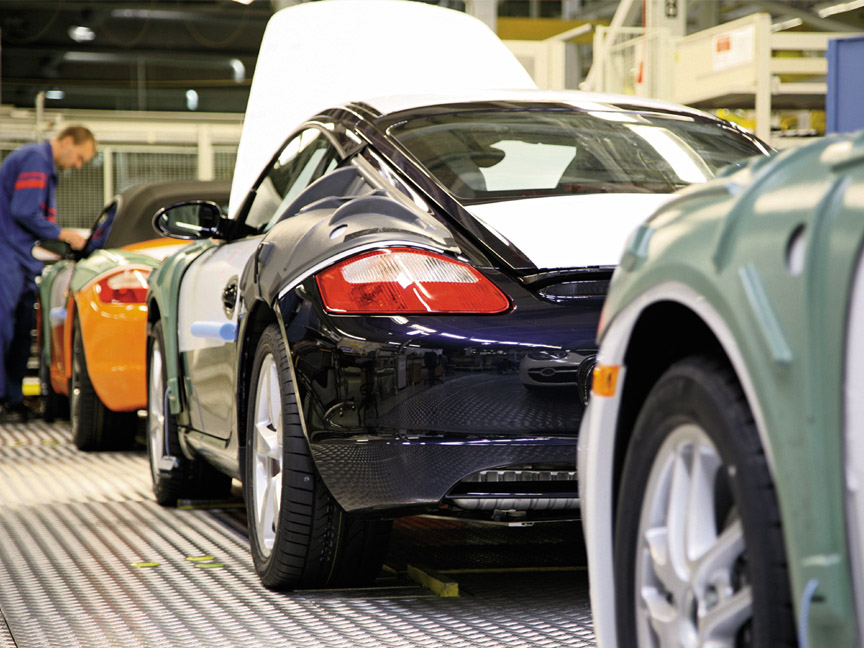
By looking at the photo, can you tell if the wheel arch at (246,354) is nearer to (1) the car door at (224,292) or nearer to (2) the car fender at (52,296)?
(1) the car door at (224,292)

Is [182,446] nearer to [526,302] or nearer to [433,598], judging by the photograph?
[433,598]

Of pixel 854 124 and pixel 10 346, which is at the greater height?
pixel 854 124

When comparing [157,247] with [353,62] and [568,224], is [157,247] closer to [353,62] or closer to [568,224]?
[353,62]

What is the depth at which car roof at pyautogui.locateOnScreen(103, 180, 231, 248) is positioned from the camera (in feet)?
24.9

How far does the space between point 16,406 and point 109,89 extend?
15.3m

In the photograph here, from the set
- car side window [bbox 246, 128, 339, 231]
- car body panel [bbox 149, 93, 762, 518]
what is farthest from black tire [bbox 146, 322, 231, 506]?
car body panel [bbox 149, 93, 762, 518]

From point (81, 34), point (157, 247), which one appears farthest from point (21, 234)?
point (81, 34)

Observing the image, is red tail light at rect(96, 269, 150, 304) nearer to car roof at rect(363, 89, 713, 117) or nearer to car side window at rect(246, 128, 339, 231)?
car side window at rect(246, 128, 339, 231)

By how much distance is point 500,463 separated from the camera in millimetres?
3102

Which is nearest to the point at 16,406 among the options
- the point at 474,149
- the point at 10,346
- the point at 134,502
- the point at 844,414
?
the point at 10,346

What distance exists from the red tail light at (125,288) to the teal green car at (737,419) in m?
4.93

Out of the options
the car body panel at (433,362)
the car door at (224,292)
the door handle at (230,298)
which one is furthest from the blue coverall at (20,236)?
the car body panel at (433,362)

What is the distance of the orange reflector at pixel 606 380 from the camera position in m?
2.14

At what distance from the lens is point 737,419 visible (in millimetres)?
1743
